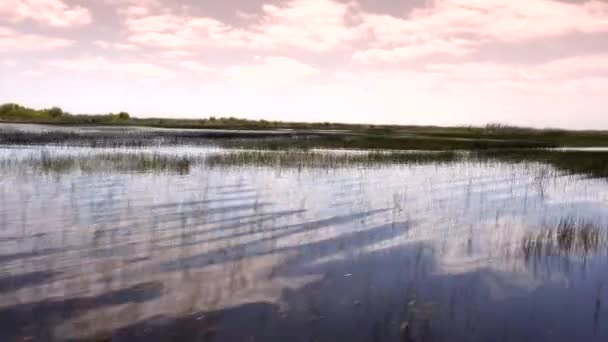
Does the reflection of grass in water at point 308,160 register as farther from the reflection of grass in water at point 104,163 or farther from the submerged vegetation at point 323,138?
the submerged vegetation at point 323,138

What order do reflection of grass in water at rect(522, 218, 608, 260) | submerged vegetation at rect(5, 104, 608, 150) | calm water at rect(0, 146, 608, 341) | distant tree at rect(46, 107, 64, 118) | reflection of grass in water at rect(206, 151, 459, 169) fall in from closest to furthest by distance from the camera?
1. calm water at rect(0, 146, 608, 341)
2. reflection of grass in water at rect(522, 218, 608, 260)
3. reflection of grass in water at rect(206, 151, 459, 169)
4. submerged vegetation at rect(5, 104, 608, 150)
5. distant tree at rect(46, 107, 64, 118)

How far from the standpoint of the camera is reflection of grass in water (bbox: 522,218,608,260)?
11569 millimetres

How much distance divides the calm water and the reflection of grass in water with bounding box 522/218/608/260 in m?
0.14

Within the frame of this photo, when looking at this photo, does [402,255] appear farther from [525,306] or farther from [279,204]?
[279,204]

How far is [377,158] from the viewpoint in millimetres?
33812

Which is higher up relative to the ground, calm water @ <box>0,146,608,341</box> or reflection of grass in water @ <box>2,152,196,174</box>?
reflection of grass in water @ <box>2,152,196,174</box>

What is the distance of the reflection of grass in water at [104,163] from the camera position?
23719mm

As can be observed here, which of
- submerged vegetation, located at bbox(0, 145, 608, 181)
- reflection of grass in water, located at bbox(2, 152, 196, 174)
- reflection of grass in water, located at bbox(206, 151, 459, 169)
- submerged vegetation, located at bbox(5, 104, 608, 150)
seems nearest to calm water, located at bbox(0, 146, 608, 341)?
reflection of grass in water, located at bbox(2, 152, 196, 174)

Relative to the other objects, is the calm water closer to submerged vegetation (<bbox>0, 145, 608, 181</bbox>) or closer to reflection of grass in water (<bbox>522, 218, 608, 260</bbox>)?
reflection of grass in water (<bbox>522, 218, 608, 260</bbox>)

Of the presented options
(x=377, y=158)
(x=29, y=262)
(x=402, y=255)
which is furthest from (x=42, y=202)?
(x=377, y=158)

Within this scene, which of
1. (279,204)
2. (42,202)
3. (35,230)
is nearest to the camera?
(35,230)

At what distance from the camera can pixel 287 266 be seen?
32.9 ft

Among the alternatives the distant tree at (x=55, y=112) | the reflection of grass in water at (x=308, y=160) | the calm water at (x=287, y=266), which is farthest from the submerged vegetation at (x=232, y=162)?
the distant tree at (x=55, y=112)

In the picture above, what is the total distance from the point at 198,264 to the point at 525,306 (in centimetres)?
582
